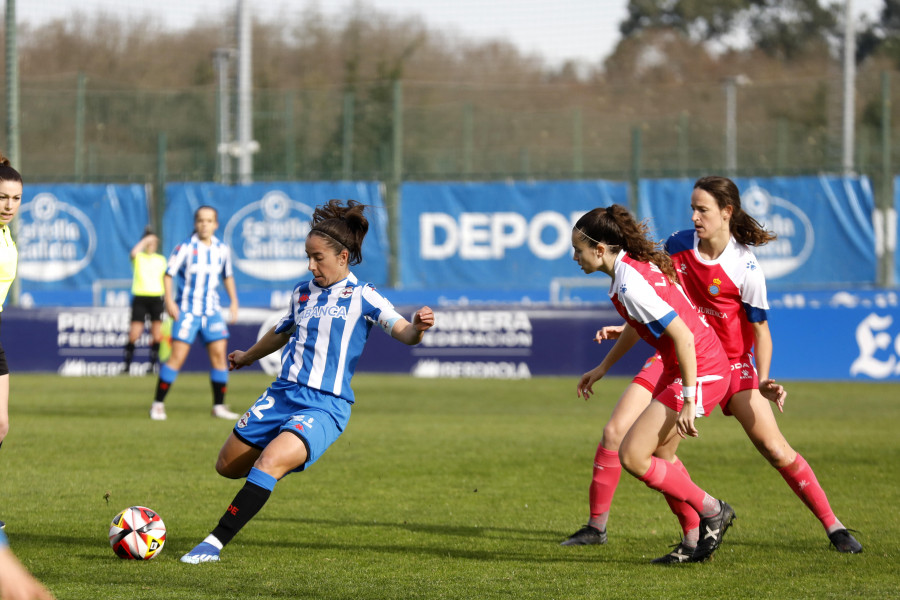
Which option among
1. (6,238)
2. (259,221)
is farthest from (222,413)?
(259,221)

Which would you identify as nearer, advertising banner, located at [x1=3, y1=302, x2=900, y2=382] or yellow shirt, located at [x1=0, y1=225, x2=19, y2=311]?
yellow shirt, located at [x1=0, y1=225, x2=19, y2=311]

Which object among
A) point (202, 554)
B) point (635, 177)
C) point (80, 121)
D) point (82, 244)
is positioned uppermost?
point (80, 121)

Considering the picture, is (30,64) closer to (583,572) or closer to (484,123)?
(484,123)

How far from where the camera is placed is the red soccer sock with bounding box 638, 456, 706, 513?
18.9 feet

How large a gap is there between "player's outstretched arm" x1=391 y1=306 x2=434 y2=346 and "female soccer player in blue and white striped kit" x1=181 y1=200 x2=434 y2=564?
1 cm

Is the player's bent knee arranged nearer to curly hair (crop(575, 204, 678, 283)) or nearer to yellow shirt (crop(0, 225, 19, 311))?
curly hair (crop(575, 204, 678, 283))

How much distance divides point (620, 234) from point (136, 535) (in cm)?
282

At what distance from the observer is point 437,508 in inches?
291

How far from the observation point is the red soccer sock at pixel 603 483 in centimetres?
629

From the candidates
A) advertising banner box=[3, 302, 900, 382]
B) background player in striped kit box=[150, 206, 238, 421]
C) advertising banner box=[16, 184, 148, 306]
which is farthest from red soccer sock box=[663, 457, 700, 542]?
advertising banner box=[16, 184, 148, 306]

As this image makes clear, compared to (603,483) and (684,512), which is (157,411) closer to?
(603,483)

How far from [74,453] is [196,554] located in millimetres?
4212

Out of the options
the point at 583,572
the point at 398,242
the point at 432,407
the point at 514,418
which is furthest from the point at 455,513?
the point at 398,242

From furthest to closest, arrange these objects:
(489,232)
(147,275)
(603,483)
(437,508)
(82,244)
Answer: (82,244), (489,232), (147,275), (437,508), (603,483)
